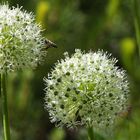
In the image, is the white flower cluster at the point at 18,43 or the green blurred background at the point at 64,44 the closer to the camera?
the white flower cluster at the point at 18,43

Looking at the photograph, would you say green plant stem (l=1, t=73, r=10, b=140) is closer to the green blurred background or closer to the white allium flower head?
the white allium flower head

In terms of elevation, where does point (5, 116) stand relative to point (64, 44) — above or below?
below

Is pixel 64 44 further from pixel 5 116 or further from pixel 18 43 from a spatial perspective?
pixel 5 116

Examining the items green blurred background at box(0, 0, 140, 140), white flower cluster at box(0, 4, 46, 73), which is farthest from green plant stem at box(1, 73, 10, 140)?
green blurred background at box(0, 0, 140, 140)

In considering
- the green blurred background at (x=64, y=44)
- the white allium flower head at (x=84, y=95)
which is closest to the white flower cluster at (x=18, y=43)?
the white allium flower head at (x=84, y=95)

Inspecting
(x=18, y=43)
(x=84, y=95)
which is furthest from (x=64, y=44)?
(x=84, y=95)

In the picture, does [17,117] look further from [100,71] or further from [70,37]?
[100,71]

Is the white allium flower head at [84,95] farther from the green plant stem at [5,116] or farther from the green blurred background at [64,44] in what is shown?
the green blurred background at [64,44]
